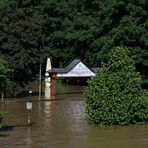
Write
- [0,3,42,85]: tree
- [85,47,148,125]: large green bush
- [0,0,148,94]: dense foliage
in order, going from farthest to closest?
[0,0,148,94]: dense foliage
[0,3,42,85]: tree
[85,47,148,125]: large green bush

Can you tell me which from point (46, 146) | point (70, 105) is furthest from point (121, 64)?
point (70, 105)

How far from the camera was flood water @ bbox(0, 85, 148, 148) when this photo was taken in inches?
869

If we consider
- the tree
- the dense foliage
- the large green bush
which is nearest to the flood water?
the large green bush

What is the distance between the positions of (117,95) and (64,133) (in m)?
3.52

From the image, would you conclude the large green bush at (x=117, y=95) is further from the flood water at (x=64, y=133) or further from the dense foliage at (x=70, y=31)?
the dense foliage at (x=70, y=31)

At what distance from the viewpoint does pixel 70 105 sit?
39.6 meters

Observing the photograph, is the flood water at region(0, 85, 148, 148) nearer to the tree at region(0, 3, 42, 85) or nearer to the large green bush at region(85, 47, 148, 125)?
the large green bush at region(85, 47, 148, 125)

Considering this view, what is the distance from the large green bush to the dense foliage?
18003mm

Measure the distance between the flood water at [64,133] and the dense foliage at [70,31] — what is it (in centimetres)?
1159

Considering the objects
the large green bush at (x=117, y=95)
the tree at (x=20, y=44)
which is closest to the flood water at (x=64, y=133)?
the large green bush at (x=117, y=95)

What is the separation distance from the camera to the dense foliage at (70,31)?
46250 mm

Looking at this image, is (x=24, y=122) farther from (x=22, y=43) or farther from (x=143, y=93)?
(x=22, y=43)

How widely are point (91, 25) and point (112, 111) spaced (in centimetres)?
3213

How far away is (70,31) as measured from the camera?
63.9 m
